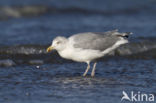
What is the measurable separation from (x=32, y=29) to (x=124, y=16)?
17.0 ft

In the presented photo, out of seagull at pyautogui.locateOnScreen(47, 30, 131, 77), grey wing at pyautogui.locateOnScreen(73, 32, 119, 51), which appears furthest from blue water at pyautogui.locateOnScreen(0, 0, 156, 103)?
grey wing at pyautogui.locateOnScreen(73, 32, 119, 51)

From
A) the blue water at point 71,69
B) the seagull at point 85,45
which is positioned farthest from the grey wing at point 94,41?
the blue water at point 71,69

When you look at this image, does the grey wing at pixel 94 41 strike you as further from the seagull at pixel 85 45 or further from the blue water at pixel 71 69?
the blue water at pixel 71 69

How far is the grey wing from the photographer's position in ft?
30.0

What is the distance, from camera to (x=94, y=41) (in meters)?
9.37

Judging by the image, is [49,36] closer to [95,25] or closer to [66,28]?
[66,28]

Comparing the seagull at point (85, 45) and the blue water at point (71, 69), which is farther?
the seagull at point (85, 45)

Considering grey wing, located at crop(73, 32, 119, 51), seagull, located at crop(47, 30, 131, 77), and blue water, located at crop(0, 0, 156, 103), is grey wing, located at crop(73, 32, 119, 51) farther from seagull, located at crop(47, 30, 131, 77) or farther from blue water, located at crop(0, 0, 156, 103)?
blue water, located at crop(0, 0, 156, 103)

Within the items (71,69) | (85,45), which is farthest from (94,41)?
(71,69)

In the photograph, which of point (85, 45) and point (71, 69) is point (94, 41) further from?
point (71, 69)

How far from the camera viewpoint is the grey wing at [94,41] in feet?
30.0

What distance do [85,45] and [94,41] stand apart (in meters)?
0.27

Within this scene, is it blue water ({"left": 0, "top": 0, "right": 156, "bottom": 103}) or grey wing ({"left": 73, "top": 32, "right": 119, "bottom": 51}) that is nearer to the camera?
blue water ({"left": 0, "top": 0, "right": 156, "bottom": 103})

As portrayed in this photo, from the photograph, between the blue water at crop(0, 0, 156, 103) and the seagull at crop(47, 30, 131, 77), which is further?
the seagull at crop(47, 30, 131, 77)
